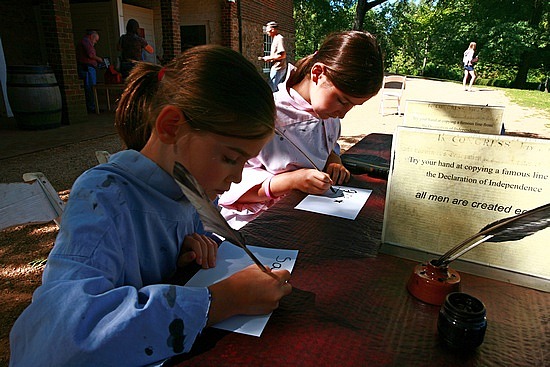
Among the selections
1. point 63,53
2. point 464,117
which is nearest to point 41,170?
point 63,53

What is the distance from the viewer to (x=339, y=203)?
1369 millimetres

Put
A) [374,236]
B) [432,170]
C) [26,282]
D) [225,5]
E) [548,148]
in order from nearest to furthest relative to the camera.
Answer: [548,148]
[432,170]
[374,236]
[26,282]
[225,5]

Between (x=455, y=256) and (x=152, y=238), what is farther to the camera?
(x=152, y=238)

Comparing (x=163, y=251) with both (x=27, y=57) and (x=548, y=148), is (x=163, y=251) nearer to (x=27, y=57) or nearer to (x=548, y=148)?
(x=548, y=148)

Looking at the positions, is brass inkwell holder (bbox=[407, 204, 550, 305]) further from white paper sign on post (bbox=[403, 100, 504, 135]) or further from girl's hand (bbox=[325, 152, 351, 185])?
white paper sign on post (bbox=[403, 100, 504, 135])

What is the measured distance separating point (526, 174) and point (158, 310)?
76 centimetres

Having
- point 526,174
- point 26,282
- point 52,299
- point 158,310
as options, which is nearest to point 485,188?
point 526,174

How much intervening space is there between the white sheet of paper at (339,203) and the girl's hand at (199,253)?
0.44 m

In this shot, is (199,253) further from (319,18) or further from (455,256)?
(319,18)

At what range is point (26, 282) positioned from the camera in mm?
2072

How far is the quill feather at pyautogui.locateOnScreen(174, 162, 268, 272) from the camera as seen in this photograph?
22.6 inches

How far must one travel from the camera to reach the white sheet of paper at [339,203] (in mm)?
1269

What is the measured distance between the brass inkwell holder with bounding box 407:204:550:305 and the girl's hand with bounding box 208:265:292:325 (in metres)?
0.27

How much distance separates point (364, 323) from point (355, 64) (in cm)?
112
